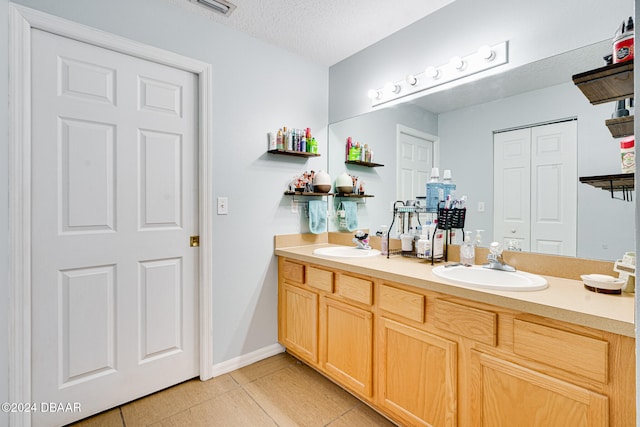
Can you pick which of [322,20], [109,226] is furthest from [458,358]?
[322,20]

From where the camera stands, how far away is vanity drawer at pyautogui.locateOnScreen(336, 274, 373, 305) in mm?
1631

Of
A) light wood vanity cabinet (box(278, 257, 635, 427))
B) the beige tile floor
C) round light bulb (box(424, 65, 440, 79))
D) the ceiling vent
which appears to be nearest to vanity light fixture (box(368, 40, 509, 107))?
round light bulb (box(424, 65, 440, 79))

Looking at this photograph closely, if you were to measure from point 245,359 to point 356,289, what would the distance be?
43.2 inches

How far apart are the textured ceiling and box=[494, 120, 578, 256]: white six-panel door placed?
3.25 ft

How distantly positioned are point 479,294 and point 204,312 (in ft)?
5.40

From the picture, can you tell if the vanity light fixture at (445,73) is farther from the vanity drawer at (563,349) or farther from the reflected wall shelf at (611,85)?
the vanity drawer at (563,349)

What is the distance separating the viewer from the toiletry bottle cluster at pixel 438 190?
1.84 meters

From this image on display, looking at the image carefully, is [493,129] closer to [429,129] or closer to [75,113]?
[429,129]

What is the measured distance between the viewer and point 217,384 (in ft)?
6.40

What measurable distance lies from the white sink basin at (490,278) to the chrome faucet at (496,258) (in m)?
0.03

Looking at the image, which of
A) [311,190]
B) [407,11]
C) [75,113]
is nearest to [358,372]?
[311,190]

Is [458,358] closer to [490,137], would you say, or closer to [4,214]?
[490,137]

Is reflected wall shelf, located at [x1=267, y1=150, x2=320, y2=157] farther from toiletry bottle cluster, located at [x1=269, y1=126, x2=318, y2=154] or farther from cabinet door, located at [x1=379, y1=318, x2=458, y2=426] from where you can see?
cabinet door, located at [x1=379, y1=318, x2=458, y2=426]

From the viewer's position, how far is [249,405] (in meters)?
1.75
